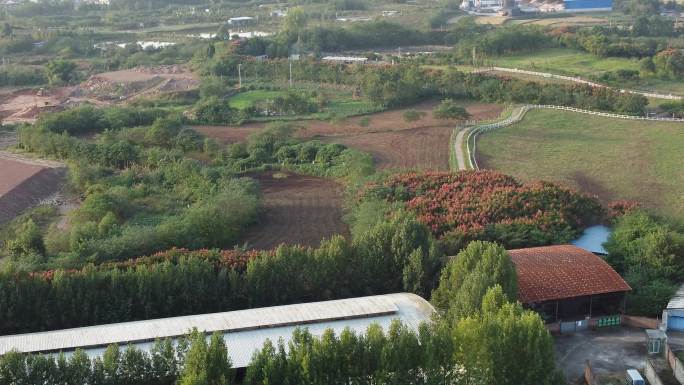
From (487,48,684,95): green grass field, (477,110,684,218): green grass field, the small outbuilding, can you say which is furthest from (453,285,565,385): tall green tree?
(487,48,684,95): green grass field

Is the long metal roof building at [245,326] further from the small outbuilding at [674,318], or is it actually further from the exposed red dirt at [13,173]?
the exposed red dirt at [13,173]

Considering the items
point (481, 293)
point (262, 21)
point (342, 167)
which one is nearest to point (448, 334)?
point (481, 293)

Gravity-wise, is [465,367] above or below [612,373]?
above

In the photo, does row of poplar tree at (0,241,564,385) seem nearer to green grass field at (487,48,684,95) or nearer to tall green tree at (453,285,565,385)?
tall green tree at (453,285,565,385)

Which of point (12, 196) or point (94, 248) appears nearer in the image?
point (94, 248)

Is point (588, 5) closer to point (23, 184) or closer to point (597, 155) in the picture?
point (597, 155)

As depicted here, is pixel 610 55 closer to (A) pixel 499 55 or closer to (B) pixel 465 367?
(A) pixel 499 55
